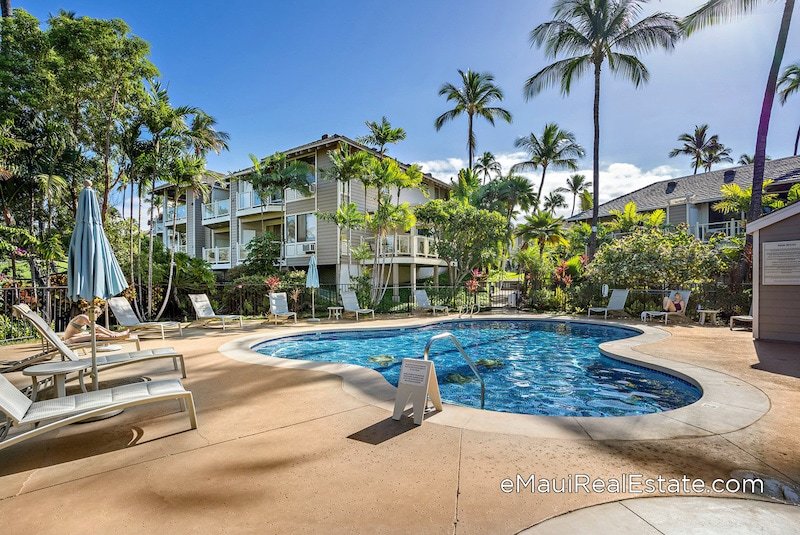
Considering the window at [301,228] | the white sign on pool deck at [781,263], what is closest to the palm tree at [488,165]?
the window at [301,228]

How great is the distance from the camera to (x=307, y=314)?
16125 mm

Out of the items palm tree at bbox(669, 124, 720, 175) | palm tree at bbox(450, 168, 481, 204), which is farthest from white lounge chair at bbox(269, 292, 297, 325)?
palm tree at bbox(669, 124, 720, 175)

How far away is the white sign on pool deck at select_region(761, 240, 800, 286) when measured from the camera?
8.50 meters

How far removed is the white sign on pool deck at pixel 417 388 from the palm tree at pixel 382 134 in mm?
17005

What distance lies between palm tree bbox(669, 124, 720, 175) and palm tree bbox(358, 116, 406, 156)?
40.0 meters

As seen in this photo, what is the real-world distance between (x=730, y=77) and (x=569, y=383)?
1463 cm

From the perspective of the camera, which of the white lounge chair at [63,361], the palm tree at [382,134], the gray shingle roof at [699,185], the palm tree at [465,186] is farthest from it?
the palm tree at [465,186]

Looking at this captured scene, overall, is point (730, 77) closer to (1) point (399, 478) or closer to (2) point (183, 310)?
(1) point (399, 478)

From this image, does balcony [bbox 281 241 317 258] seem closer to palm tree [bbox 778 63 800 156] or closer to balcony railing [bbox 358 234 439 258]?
balcony railing [bbox 358 234 439 258]

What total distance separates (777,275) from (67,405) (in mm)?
12857

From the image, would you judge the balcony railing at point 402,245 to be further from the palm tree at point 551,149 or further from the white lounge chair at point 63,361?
the white lounge chair at point 63,361

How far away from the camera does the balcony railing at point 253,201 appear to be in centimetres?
A: 2188

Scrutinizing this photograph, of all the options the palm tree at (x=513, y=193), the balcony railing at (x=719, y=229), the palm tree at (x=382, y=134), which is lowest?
the balcony railing at (x=719, y=229)

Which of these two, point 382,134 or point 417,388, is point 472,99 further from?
point 417,388
